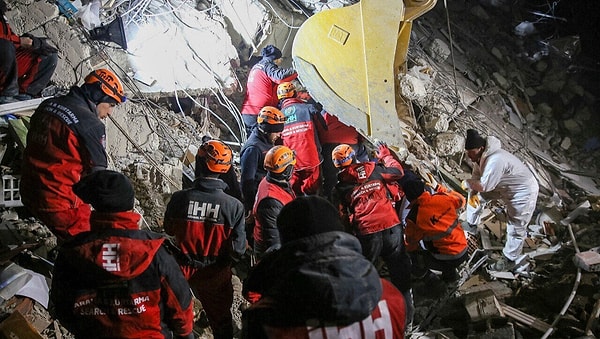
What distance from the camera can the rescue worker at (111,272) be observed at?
2.52 metres

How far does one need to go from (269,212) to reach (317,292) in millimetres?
2748

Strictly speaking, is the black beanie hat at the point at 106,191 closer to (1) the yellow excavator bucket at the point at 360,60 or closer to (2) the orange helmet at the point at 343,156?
(1) the yellow excavator bucket at the point at 360,60

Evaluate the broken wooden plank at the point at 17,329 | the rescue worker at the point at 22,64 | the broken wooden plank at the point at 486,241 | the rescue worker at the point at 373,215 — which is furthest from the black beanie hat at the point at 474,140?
the rescue worker at the point at 22,64

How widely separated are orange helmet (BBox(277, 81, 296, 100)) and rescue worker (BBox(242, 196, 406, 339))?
4.81m

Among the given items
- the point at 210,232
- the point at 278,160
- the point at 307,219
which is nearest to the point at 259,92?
the point at 278,160

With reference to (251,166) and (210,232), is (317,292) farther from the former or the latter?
(251,166)

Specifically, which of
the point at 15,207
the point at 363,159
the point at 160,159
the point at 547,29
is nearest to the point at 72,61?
the point at 160,159

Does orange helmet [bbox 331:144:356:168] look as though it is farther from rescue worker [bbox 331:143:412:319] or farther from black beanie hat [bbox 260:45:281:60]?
black beanie hat [bbox 260:45:281:60]

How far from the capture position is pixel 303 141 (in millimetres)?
5891

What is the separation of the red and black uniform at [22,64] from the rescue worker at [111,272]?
2940mm

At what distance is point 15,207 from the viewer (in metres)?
4.70

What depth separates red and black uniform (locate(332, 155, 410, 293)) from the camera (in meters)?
4.79

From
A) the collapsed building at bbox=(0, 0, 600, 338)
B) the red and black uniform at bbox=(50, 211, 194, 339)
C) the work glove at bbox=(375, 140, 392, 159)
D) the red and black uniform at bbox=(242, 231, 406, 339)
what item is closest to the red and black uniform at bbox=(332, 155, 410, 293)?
the collapsed building at bbox=(0, 0, 600, 338)

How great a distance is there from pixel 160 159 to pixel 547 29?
10.1m
